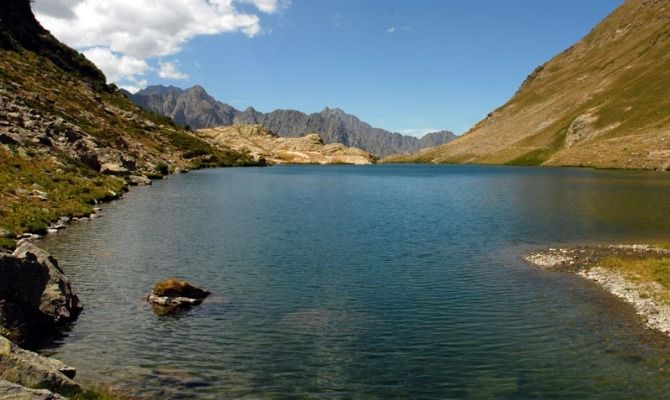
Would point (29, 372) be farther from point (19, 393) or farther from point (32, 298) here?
point (32, 298)

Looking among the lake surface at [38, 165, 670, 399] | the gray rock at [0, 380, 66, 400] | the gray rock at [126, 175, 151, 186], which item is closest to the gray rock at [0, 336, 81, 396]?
the gray rock at [0, 380, 66, 400]

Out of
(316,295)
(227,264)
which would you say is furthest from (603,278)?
(227,264)

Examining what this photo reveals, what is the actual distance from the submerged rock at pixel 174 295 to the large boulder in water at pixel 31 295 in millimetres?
4694

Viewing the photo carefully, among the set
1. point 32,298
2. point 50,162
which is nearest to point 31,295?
point 32,298

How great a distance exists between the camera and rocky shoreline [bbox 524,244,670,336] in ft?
105

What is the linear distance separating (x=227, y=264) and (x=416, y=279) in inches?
665

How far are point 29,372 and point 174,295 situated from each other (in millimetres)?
18030

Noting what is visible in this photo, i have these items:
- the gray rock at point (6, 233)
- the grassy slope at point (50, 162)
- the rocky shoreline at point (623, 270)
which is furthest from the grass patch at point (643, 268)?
the gray rock at point (6, 233)

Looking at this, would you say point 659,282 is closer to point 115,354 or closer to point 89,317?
point 115,354

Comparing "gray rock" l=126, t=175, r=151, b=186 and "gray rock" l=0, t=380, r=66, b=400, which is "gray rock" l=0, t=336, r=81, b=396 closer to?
"gray rock" l=0, t=380, r=66, b=400

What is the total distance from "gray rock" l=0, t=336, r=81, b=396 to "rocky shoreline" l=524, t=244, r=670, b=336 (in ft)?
98.0

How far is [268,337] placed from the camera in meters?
28.4

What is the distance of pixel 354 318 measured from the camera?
32.0m

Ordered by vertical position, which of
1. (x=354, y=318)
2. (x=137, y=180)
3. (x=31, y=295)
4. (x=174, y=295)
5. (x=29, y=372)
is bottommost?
(x=354, y=318)
